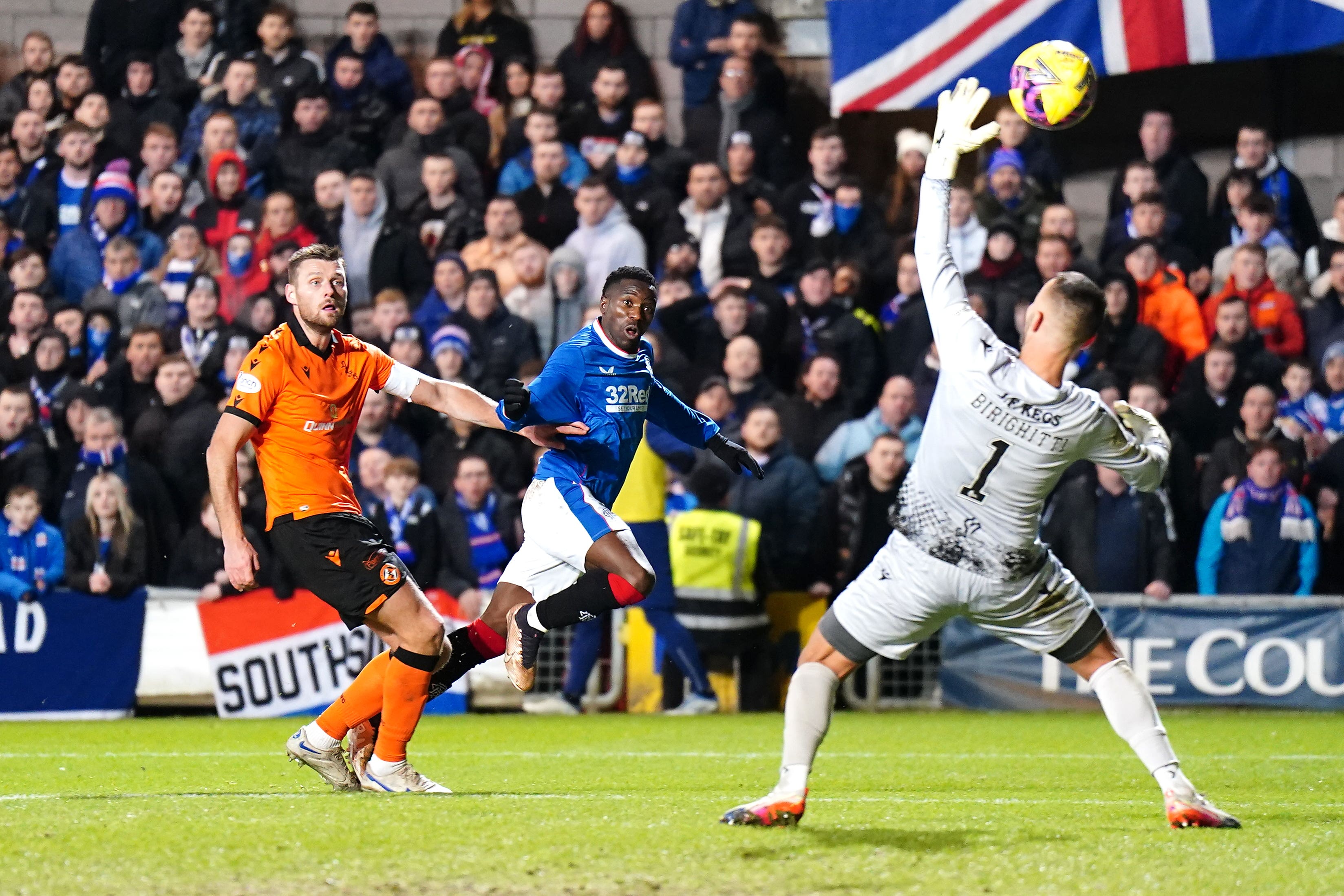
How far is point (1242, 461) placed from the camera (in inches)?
503

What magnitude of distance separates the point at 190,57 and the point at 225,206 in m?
1.98

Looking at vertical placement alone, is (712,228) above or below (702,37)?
below

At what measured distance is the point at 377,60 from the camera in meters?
16.4

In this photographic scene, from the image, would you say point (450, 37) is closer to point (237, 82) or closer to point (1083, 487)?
→ point (237, 82)

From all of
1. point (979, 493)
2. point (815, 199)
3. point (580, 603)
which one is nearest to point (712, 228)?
point (815, 199)

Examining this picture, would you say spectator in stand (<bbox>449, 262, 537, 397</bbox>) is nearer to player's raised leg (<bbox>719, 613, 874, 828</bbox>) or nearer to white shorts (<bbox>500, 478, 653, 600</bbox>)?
white shorts (<bbox>500, 478, 653, 600</bbox>)

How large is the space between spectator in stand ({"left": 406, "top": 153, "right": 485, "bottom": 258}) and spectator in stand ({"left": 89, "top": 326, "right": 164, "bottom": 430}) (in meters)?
2.37

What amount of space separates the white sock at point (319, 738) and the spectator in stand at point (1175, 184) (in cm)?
913

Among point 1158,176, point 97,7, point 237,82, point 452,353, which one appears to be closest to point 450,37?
point 237,82

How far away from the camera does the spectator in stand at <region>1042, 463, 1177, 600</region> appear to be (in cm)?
1280

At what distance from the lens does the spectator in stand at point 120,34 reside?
54.7ft

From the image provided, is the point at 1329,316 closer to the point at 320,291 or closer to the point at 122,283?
the point at 320,291

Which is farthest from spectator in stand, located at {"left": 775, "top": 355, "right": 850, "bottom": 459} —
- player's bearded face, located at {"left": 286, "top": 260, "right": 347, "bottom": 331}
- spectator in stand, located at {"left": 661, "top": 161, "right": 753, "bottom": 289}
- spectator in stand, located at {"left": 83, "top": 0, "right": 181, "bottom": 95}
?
spectator in stand, located at {"left": 83, "top": 0, "right": 181, "bottom": 95}

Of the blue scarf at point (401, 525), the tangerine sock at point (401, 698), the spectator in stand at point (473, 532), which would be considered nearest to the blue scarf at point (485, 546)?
the spectator in stand at point (473, 532)
